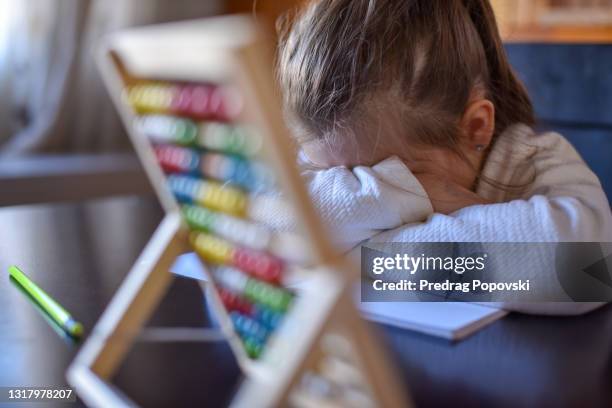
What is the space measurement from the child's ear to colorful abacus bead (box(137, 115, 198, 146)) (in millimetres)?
482

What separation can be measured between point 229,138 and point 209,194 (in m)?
0.06

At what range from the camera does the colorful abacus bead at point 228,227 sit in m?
0.41

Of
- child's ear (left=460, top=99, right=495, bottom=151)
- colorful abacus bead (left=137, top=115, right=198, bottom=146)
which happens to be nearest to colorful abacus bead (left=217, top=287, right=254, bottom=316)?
colorful abacus bead (left=137, top=115, right=198, bottom=146)

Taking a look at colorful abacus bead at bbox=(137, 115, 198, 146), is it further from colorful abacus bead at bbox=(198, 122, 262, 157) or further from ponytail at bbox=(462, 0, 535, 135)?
ponytail at bbox=(462, 0, 535, 135)

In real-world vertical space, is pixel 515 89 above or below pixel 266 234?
below

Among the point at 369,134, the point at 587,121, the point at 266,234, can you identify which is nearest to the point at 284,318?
the point at 266,234

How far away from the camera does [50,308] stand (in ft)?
2.12

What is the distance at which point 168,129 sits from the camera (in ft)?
1.43

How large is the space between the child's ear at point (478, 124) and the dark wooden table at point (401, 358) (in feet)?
0.89

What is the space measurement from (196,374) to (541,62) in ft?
3.74

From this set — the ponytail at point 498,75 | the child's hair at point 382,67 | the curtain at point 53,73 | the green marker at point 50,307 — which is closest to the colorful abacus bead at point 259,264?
the green marker at point 50,307

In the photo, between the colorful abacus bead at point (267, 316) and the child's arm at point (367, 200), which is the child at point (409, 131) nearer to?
the child's arm at point (367, 200)

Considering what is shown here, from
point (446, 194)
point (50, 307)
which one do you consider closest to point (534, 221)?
→ point (446, 194)

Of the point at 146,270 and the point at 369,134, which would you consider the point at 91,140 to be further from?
the point at 146,270
